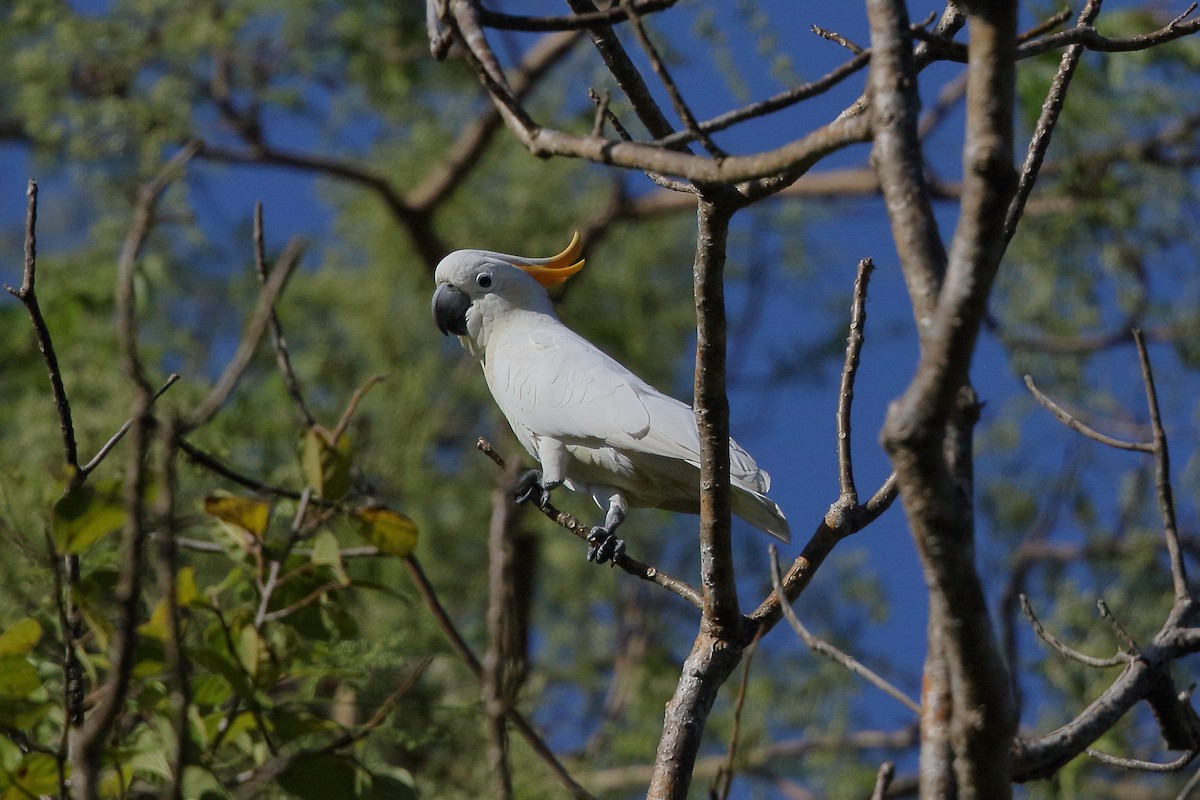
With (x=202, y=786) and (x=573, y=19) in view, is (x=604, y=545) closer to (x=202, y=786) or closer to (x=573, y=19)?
(x=202, y=786)

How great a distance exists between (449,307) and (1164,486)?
1.61 meters

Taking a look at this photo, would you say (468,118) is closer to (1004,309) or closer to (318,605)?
(1004,309)

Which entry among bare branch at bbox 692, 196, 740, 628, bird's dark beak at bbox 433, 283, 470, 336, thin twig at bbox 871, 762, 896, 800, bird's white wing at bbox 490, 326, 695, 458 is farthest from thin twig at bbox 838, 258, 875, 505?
bird's dark beak at bbox 433, 283, 470, 336

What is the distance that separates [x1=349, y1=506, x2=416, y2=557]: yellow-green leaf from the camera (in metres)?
1.75

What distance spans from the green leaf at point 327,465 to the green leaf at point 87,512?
15.3 inches

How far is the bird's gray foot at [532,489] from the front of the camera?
2510 millimetres

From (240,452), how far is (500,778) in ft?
8.81

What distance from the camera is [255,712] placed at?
5.44 feet

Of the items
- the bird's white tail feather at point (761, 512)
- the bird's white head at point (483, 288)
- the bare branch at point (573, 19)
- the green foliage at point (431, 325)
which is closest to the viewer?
the bare branch at point (573, 19)

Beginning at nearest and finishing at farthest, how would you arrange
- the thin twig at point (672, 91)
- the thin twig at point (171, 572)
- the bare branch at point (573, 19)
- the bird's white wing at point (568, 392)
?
the thin twig at point (171, 572) < the thin twig at point (672, 91) < the bare branch at point (573, 19) < the bird's white wing at point (568, 392)

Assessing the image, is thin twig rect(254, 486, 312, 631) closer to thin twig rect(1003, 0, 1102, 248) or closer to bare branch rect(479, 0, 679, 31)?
bare branch rect(479, 0, 679, 31)

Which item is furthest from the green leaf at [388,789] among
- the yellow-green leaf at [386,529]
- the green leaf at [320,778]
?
the yellow-green leaf at [386,529]

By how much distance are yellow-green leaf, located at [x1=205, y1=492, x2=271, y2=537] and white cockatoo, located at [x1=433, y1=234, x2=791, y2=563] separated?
672mm

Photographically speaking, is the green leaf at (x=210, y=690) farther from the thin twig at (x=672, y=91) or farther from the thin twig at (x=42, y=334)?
the thin twig at (x=672, y=91)
